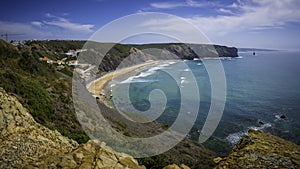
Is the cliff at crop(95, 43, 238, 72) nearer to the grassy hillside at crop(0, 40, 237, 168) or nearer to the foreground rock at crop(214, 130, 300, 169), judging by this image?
the grassy hillside at crop(0, 40, 237, 168)

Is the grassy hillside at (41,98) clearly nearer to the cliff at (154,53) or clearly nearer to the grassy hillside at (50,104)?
the grassy hillside at (50,104)

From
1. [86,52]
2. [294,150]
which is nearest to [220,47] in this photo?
[86,52]

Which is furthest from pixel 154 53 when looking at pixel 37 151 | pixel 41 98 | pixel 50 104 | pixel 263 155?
pixel 263 155

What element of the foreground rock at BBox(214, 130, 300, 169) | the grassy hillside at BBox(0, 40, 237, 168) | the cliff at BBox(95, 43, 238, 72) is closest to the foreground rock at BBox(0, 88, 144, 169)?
the grassy hillside at BBox(0, 40, 237, 168)

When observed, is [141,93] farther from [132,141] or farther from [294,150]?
[294,150]

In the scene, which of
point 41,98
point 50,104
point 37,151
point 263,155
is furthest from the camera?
point 50,104

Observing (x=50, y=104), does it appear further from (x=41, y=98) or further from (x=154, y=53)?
(x=154, y=53)
